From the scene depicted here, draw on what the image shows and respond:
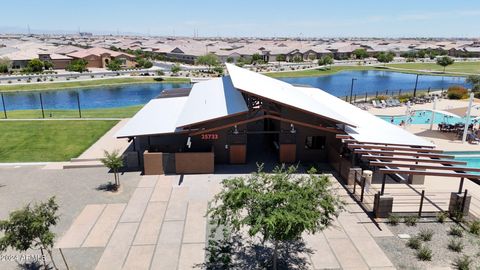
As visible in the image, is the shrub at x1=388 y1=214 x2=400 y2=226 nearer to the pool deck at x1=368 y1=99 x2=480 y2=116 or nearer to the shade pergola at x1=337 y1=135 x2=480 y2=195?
the shade pergola at x1=337 y1=135 x2=480 y2=195

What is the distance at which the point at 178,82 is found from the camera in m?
→ 79.4

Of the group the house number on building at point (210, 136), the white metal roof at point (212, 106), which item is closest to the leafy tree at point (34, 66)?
the white metal roof at point (212, 106)

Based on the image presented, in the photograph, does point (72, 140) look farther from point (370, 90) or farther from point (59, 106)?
point (370, 90)

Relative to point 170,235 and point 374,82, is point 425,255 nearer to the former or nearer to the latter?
point 170,235

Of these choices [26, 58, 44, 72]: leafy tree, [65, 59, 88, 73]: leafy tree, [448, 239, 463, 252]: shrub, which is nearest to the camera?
[448, 239, 463, 252]: shrub

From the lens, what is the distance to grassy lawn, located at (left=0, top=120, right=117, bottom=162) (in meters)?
26.5

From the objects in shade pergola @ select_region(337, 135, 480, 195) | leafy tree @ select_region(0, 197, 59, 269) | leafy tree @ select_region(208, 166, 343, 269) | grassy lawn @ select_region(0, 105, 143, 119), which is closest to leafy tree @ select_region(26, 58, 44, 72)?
grassy lawn @ select_region(0, 105, 143, 119)

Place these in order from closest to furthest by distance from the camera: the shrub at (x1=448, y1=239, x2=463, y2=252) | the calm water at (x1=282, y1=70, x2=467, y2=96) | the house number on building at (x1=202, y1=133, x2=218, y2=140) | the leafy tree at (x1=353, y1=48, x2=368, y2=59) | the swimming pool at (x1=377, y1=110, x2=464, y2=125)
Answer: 1. the shrub at (x1=448, y1=239, x2=463, y2=252)
2. the house number on building at (x1=202, y1=133, x2=218, y2=140)
3. the swimming pool at (x1=377, y1=110, x2=464, y2=125)
4. the calm water at (x1=282, y1=70, x2=467, y2=96)
5. the leafy tree at (x1=353, y1=48, x2=368, y2=59)

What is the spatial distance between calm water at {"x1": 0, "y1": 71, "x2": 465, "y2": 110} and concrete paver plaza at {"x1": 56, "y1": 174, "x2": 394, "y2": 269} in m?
44.0

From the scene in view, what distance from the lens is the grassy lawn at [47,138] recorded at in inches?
1042

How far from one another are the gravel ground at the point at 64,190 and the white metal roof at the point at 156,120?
9.81ft

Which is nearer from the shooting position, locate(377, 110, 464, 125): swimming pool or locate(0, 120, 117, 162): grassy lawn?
locate(0, 120, 117, 162): grassy lawn

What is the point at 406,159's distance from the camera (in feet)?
61.9

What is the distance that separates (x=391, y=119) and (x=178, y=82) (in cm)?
5309
